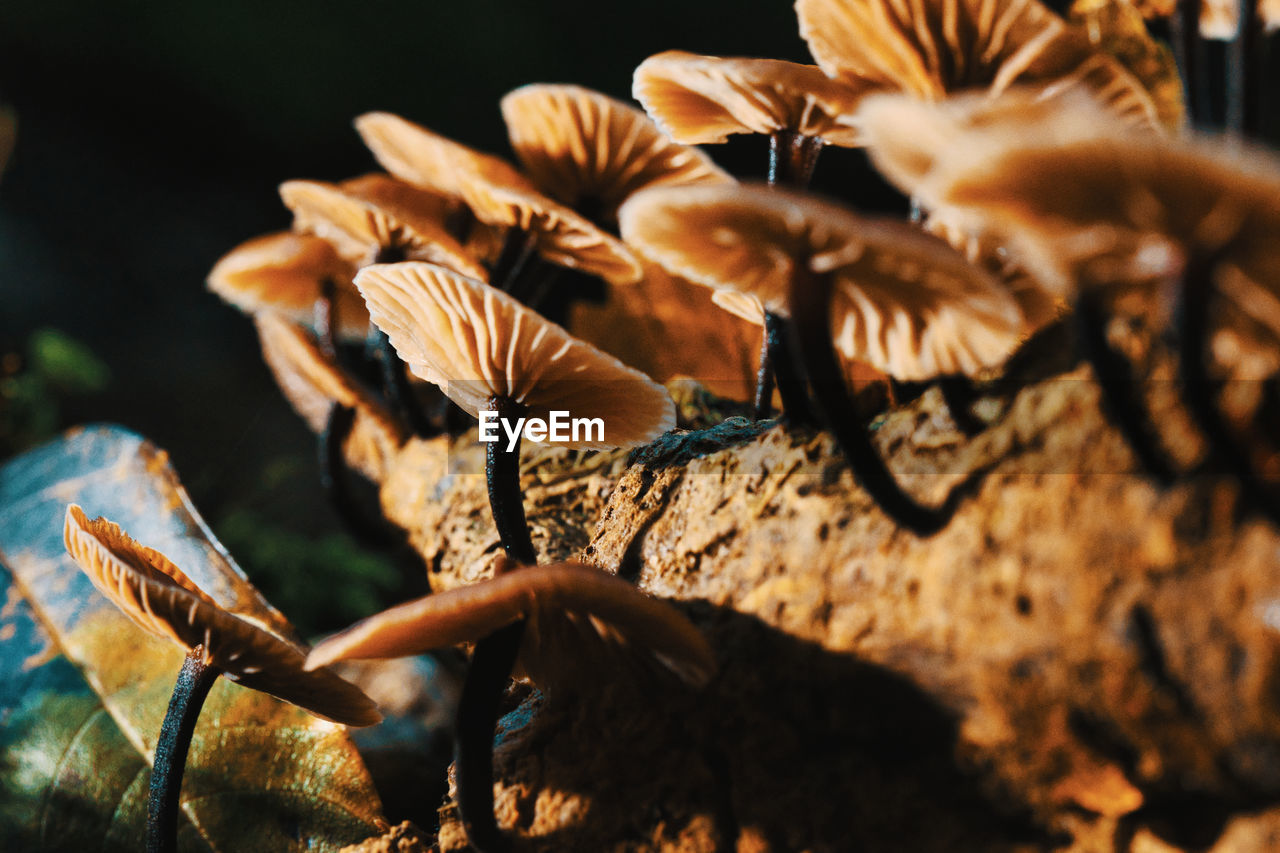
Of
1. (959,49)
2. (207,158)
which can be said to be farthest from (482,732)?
(207,158)

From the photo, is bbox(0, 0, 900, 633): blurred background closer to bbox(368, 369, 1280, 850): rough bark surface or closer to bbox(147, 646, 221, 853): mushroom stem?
bbox(147, 646, 221, 853): mushroom stem

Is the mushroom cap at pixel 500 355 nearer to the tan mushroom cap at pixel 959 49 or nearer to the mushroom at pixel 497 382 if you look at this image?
the mushroom at pixel 497 382

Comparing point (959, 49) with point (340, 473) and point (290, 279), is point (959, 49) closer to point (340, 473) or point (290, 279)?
point (340, 473)

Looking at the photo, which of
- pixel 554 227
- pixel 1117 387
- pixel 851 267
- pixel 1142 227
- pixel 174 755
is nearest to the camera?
pixel 1142 227

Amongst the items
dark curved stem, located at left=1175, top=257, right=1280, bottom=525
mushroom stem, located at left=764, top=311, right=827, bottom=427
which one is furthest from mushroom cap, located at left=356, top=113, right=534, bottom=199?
dark curved stem, located at left=1175, top=257, right=1280, bottom=525

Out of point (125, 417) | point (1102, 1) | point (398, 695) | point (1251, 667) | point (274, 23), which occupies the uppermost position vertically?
point (274, 23)

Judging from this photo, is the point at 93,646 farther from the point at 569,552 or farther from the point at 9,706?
the point at 569,552

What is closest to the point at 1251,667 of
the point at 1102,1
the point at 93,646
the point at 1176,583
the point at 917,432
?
the point at 1176,583
